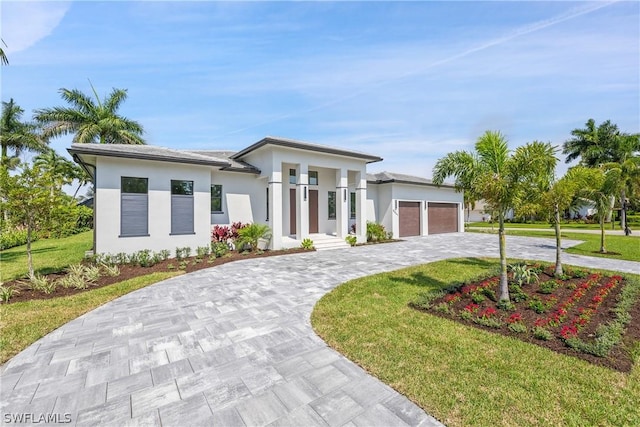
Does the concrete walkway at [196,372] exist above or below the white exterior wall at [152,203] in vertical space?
below

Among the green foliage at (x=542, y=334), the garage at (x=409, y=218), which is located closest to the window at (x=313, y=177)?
the garage at (x=409, y=218)

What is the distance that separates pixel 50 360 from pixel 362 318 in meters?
4.66

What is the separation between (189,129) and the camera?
52.2ft

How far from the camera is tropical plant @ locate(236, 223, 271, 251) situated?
12188mm

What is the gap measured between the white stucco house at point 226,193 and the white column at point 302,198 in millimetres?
50

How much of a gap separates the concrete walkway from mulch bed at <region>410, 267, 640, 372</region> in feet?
8.84

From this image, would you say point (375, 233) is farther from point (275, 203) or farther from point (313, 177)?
point (275, 203)

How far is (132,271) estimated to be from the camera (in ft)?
29.6

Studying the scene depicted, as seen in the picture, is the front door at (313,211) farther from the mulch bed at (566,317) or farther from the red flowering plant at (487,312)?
the red flowering plant at (487,312)

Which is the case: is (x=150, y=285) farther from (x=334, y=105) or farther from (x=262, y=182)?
(x=334, y=105)

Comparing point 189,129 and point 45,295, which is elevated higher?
point 189,129

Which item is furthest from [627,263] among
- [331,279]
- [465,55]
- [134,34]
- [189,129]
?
[189,129]

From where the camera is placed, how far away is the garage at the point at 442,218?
21.0m

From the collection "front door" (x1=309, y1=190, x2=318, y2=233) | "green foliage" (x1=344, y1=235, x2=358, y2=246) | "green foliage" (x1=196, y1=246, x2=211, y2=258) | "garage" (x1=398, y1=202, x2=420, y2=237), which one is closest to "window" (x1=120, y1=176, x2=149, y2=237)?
"green foliage" (x1=196, y1=246, x2=211, y2=258)
